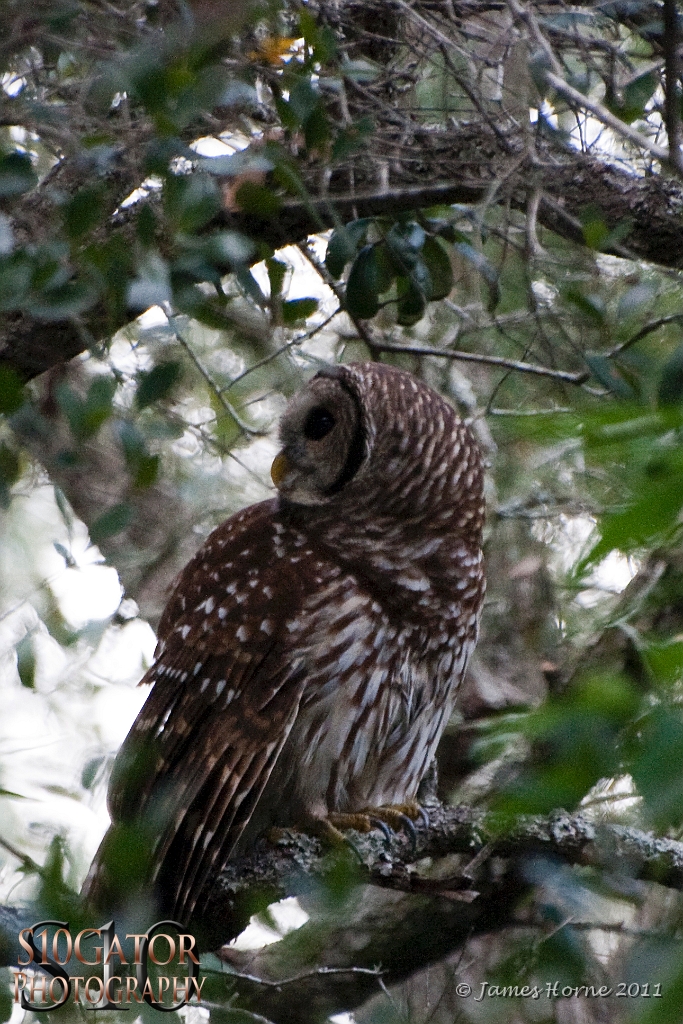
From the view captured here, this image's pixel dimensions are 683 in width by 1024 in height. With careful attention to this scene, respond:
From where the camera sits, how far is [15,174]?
1619 millimetres

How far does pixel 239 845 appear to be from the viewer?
8.31 feet

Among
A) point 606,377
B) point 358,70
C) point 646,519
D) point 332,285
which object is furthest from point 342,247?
point 646,519

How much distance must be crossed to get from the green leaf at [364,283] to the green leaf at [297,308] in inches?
6.8

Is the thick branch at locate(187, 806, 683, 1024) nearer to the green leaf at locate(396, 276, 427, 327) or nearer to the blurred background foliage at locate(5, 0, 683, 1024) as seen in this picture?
the blurred background foliage at locate(5, 0, 683, 1024)

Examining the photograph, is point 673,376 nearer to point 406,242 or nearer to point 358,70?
point 406,242

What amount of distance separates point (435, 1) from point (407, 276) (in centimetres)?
67

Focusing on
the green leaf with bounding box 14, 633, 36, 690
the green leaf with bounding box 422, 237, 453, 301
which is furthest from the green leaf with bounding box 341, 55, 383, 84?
the green leaf with bounding box 14, 633, 36, 690

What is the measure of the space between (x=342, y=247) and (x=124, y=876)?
1.51m

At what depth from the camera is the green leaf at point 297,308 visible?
7.23 ft

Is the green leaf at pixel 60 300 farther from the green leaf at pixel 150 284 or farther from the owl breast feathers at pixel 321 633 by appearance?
the owl breast feathers at pixel 321 633

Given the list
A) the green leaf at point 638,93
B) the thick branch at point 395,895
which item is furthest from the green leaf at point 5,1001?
the green leaf at point 638,93

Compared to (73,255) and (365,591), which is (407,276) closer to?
(365,591)

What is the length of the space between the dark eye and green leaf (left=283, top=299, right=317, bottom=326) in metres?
0.48

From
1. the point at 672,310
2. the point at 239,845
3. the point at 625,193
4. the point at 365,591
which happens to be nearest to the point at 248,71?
the point at 625,193
